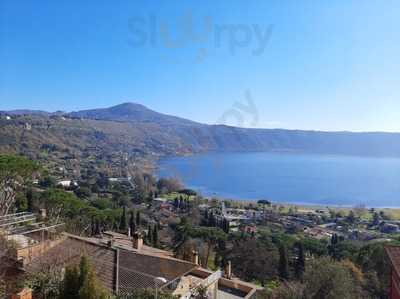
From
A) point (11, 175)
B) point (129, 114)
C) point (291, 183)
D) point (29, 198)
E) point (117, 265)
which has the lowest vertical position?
point (291, 183)

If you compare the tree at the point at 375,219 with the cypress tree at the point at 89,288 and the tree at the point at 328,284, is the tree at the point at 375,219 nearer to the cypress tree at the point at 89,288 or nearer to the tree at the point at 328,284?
the tree at the point at 328,284

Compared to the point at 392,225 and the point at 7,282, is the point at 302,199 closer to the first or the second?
the point at 392,225

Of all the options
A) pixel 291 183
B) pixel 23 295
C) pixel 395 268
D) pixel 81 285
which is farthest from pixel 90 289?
pixel 291 183

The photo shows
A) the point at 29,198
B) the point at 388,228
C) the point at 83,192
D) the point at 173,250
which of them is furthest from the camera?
the point at 83,192

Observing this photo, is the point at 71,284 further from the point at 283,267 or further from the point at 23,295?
the point at 283,267

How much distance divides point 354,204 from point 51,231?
52845mm

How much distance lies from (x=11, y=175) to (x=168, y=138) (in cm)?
11159

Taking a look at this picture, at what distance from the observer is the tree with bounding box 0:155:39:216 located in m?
12.0

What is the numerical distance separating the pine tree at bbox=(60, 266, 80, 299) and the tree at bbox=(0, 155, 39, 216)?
8.12 metres

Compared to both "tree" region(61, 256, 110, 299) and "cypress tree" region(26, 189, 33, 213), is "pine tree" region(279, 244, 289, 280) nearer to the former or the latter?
"cypress tree" region(26, 189, 33, 213)

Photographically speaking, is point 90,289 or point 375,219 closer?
point 90,289

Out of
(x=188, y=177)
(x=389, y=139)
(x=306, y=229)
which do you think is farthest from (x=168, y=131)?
(x=306, y=229)

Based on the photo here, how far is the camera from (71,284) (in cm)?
434

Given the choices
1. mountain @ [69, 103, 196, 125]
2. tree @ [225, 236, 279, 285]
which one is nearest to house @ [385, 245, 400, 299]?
tree @ [225, 236, 279, 285]
